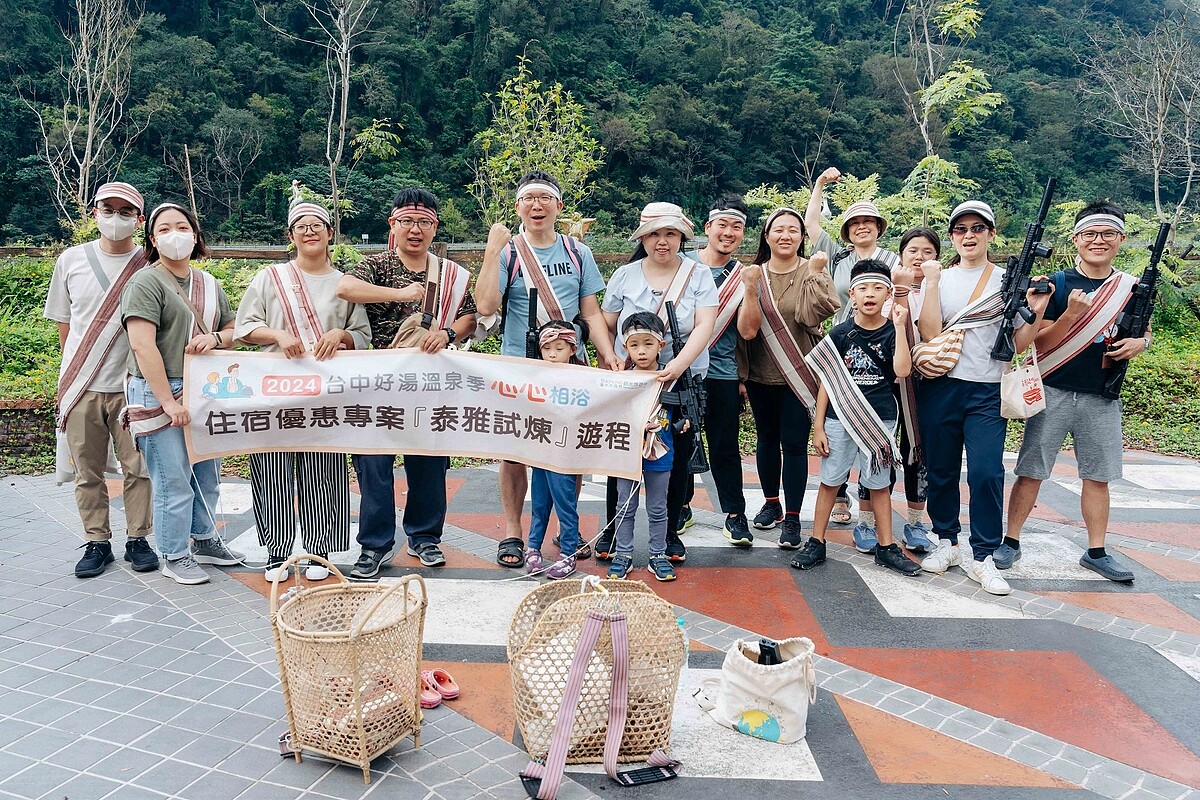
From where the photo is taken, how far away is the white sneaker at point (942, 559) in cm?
477

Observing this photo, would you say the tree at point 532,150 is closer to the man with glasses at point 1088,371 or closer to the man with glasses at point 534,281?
the man with glasses at point 534,281

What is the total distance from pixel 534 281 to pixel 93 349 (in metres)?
2.30

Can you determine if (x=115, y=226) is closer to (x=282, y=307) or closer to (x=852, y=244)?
(x=282, y=307)

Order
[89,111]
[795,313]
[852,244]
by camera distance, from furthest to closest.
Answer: [89,111]
[852,244]
[795,313]

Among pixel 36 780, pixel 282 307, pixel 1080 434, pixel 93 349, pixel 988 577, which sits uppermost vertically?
pixel 282 307

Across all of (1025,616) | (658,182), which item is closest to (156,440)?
(1025,616)

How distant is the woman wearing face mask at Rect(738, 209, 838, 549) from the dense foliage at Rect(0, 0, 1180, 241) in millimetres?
27014

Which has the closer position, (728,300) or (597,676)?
(597,676)

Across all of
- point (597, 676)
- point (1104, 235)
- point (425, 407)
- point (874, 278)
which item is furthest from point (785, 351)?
point (597, 676)

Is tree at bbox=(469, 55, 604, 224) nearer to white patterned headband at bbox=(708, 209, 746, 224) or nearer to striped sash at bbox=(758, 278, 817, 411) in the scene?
white patterned headband at bbox=(708, 209, 746, 224)

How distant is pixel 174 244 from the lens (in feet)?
14.3

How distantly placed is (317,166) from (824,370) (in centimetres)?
3367

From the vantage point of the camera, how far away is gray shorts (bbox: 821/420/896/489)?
15.4 ft

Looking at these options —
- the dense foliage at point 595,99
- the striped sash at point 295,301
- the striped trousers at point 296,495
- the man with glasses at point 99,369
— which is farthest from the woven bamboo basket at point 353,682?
the dense foliage at point 595,99
